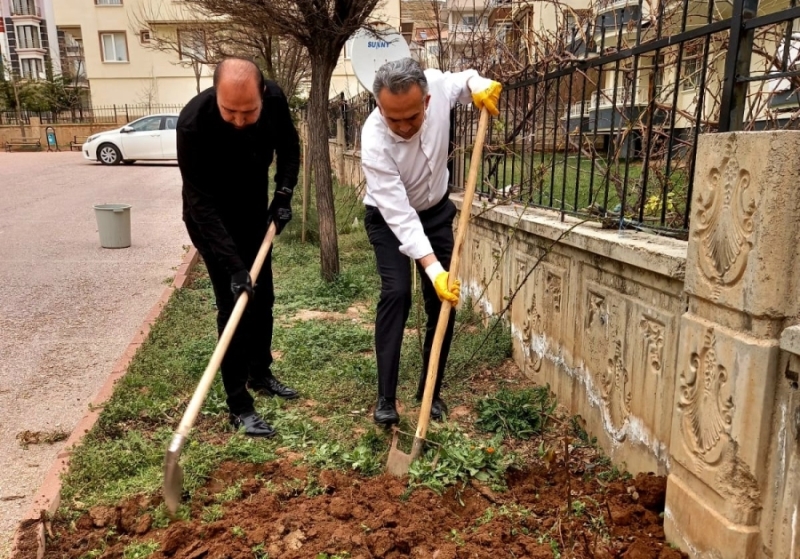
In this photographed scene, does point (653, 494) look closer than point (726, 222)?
No

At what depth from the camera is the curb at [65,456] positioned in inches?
99.3

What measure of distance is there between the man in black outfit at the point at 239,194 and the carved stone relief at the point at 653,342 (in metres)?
1.74

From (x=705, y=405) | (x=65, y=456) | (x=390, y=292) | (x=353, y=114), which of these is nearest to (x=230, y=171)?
(x=390, y=292)

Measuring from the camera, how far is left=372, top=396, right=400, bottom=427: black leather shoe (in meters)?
3.20

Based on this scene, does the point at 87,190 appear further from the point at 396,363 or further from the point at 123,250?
the point at 396,363

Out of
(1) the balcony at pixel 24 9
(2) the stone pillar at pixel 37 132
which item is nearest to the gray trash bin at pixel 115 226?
(2) the stone pillar at pixel 37 132

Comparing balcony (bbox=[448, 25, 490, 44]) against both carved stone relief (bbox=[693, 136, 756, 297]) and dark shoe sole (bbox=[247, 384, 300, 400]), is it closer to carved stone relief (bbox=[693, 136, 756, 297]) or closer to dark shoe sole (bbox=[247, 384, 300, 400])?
dark shoe sole (bbox=[247, 384, 300, 400])

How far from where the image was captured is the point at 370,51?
6281mm

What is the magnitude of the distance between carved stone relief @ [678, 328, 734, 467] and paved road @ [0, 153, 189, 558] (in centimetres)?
250

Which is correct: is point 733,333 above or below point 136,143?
below

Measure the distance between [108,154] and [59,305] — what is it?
16.2 m

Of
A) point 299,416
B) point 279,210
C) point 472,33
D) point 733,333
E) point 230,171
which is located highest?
point 472,33

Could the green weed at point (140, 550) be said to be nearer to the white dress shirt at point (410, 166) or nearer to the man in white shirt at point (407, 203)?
the man in white shirt at point (407, 203)

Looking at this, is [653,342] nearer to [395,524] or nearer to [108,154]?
[395,524]
